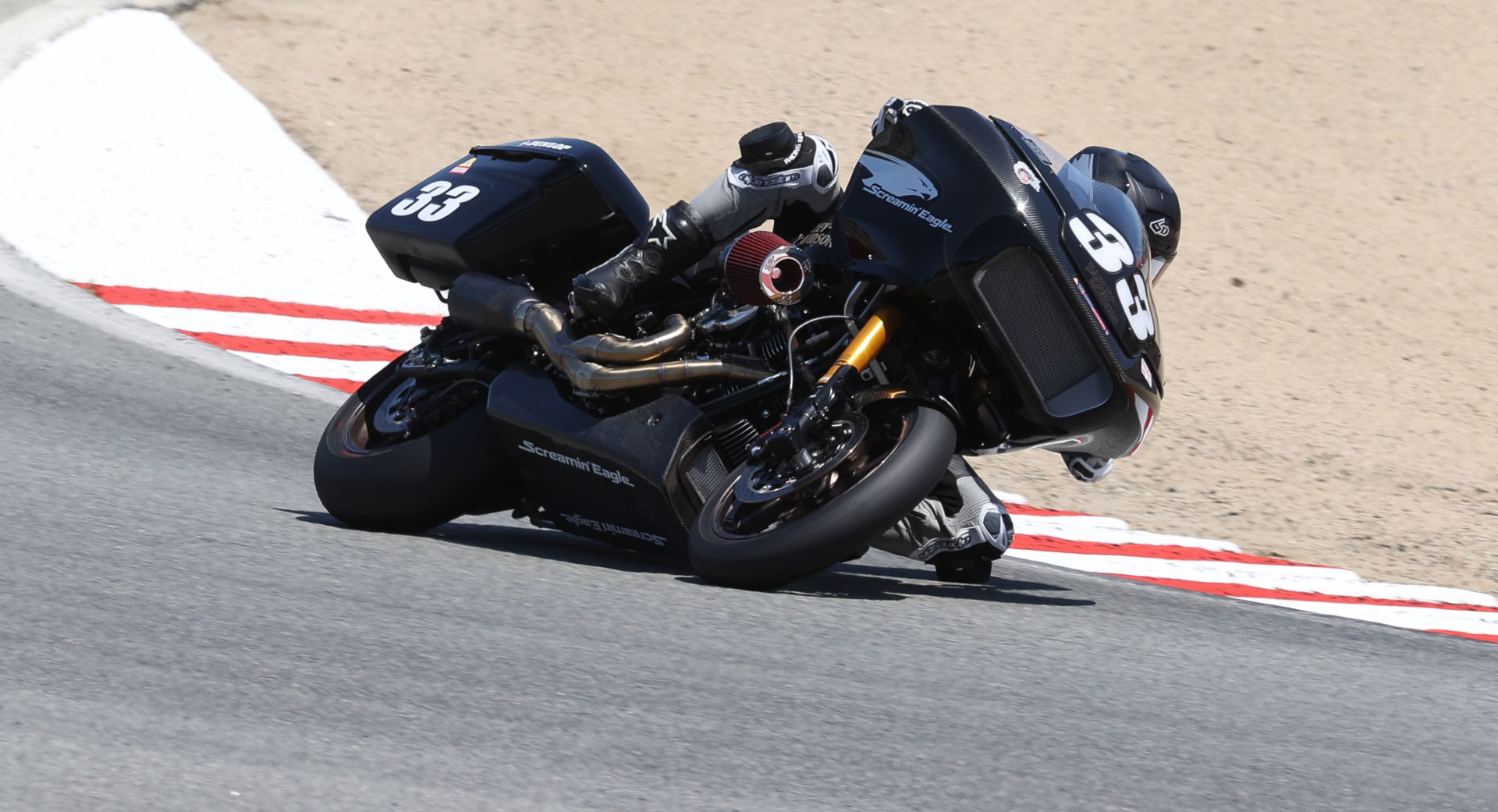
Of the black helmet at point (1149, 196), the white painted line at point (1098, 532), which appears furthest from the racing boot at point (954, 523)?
the white painted line at point (1098, 532)

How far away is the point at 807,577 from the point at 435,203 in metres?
1.69

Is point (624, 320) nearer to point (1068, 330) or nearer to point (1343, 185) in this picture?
point (1068, 330)

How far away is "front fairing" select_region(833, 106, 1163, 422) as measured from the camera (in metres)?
4.12

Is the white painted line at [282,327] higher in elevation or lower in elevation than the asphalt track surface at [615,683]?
lower

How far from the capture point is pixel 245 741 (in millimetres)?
2896

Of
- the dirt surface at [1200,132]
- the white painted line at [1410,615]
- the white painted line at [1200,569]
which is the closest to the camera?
the white painted line at [1410,615]

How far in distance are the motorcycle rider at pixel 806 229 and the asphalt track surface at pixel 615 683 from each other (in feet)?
0.65

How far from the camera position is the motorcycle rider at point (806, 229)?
4508 millimetres

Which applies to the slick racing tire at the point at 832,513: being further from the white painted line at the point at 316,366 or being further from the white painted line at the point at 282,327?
the white painted line at the point at 282,327

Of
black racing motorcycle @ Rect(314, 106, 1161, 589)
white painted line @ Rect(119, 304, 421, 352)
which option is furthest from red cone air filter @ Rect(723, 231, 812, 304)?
white painted line @ Rect(119, 304, 421, 352)

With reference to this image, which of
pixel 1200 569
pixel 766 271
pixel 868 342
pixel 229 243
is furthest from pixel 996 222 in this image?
pixel 229 243

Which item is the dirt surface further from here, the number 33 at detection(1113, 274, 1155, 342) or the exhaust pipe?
the exhaust pipe

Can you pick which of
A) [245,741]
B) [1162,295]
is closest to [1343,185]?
[1162,295]

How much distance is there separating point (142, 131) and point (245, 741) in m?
7.70
